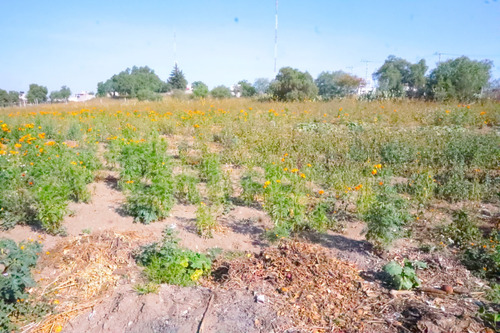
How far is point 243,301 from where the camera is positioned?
9.70ft

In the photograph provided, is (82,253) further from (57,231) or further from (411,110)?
(411,110)

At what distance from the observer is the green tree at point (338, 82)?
80.8 ft

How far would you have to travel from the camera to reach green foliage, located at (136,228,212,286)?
10.7ft

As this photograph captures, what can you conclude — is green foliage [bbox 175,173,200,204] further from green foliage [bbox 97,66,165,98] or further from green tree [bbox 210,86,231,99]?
green foliage [bbox 97,66,165,98]

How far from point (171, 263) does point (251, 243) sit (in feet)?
3.57

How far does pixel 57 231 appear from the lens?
4.04 meters

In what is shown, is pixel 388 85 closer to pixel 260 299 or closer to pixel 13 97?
pixel 260 299

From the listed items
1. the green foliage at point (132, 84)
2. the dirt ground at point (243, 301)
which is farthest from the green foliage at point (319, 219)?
the green foliage at point (132, 84)

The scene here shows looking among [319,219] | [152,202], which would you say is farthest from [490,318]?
[152,202]

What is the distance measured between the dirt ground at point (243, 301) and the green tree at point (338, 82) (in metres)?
21.4

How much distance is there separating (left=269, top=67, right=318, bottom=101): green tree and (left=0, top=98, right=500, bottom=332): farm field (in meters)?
9.83

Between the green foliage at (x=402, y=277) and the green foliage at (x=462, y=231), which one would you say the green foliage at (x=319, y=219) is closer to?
the green foliage at (x=402, y=277)

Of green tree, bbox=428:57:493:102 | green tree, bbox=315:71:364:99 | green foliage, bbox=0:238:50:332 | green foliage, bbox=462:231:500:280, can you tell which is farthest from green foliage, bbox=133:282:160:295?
green tree, bbox=315:71:364:99

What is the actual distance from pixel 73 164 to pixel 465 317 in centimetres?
484
